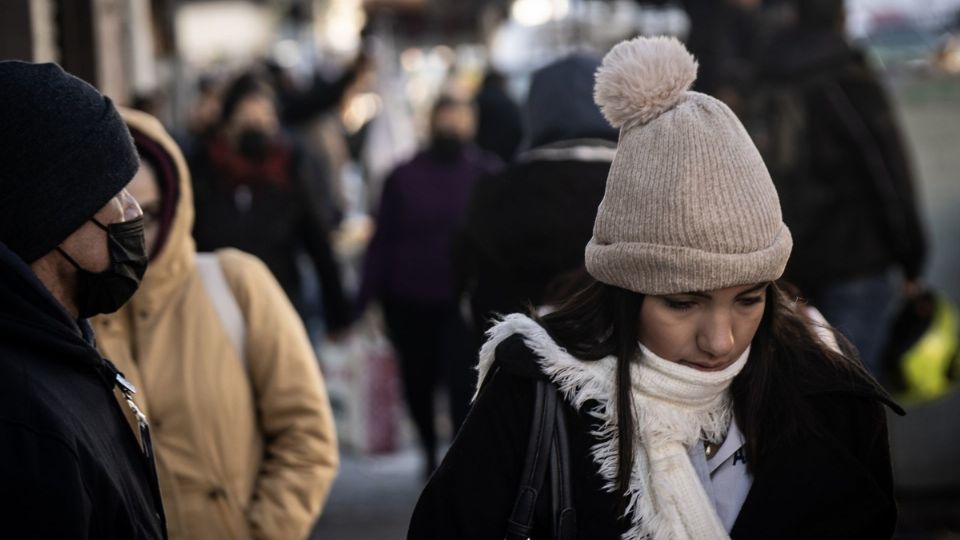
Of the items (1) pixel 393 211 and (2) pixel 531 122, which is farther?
(1) pixel 393 211

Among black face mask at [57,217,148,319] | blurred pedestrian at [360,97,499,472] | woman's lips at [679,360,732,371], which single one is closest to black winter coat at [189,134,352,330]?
blurred pedestrian at [360,97,499,472]

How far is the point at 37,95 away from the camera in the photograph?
→ 94.3 inches

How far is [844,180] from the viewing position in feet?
20.4

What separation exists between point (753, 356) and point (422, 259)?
488cm

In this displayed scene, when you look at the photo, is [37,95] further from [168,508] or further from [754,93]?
[754,93]

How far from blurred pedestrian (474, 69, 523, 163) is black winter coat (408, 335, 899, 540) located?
7723 millimetres

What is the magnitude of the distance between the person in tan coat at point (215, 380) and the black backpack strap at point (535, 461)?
116cm

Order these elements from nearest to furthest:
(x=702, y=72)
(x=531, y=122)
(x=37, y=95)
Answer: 1. (x=37, y=95)
2. (x=531, y=122)
3. (x=702, y=72)

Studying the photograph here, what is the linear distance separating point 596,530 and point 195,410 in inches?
50.6

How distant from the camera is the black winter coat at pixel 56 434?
206 cm

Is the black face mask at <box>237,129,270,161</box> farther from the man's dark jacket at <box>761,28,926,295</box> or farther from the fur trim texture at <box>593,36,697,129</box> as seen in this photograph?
the fur trim texture at <box>593,36,697,129</box>

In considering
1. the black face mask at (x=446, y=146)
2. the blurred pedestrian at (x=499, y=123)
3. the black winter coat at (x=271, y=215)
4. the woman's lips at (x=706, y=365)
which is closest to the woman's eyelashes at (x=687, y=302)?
the woman's lips at (x=706, y=365)

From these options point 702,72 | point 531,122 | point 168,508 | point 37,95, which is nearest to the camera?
point 37,95

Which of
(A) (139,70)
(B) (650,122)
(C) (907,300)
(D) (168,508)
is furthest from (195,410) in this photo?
(A) (139,70)
